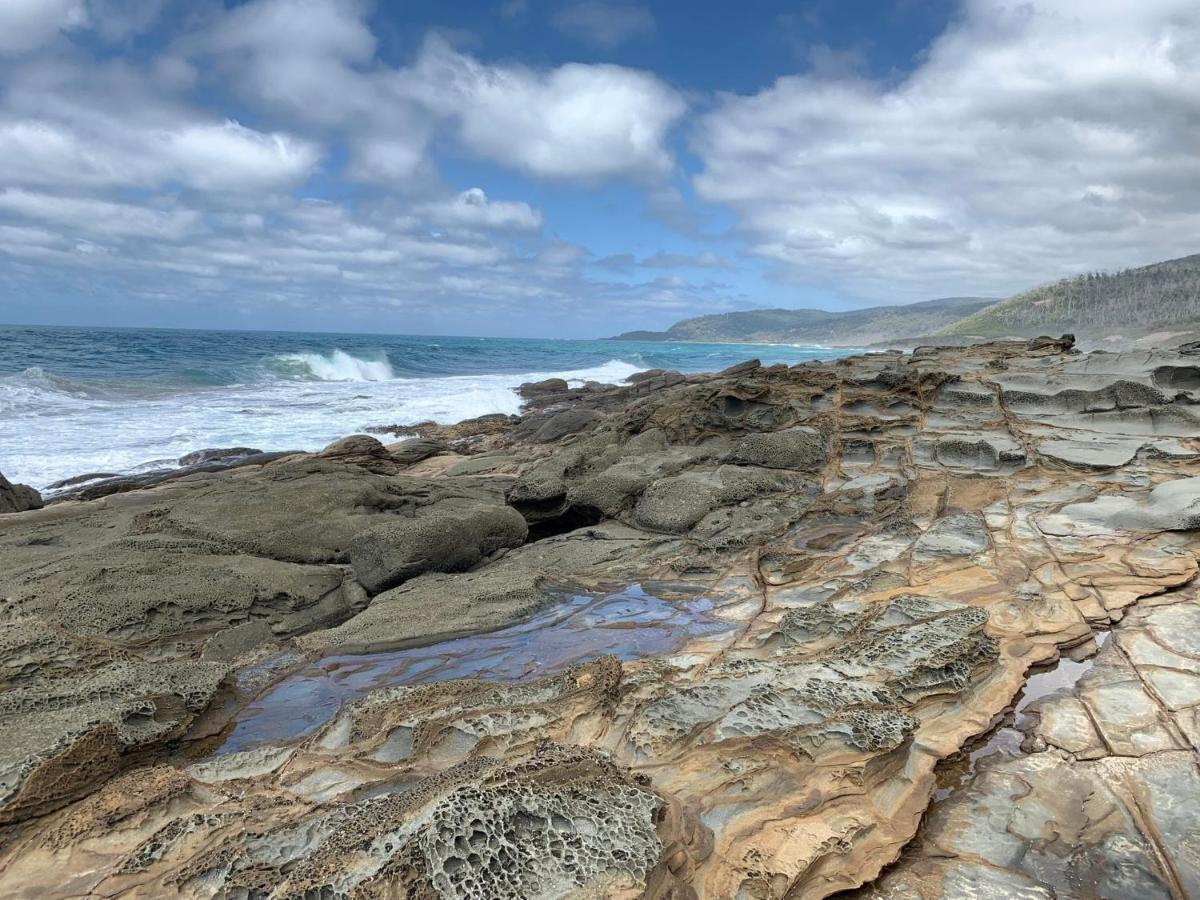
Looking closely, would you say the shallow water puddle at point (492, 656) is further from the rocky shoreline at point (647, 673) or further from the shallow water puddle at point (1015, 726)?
the shallow water puddle at point (1015, 726)

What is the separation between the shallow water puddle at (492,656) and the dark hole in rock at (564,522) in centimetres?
228

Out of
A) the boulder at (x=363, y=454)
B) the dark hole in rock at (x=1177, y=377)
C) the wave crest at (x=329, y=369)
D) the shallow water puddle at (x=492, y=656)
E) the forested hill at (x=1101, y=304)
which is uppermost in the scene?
the forested hill at (x=1101, y=304)

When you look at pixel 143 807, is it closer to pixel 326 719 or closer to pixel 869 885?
pixel 326 719

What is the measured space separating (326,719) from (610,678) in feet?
4.97

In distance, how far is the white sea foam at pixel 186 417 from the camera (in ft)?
39.5

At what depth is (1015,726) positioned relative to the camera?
3010 mm

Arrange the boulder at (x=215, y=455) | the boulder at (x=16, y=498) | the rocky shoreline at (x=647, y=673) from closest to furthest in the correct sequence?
the rocky shoreline at (x=647, y=673)
the boulder at (x=16, y=498)
the boulder at (x=215, y=455)

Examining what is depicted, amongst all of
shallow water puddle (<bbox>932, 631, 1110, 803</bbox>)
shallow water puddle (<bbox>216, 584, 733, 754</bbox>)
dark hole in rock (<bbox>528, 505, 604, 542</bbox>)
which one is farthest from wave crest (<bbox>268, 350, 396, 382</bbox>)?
shallow water puddle (<bbox>932, 631, 1110, 803</bbox>)

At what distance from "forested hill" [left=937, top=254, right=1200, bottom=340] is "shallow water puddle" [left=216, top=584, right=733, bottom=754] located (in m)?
Result: 49.8

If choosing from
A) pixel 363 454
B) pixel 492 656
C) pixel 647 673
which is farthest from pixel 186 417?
pixel 647 673

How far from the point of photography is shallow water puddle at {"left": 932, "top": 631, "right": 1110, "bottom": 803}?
272 cm

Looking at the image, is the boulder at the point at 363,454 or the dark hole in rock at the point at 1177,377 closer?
the dark hole in rock at the point at 1177,377

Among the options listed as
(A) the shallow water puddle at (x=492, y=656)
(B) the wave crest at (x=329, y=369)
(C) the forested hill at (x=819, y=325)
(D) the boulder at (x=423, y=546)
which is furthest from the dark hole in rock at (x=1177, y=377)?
(C) the forested hill at (x=819, y=325)

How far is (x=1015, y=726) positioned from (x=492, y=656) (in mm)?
2788
